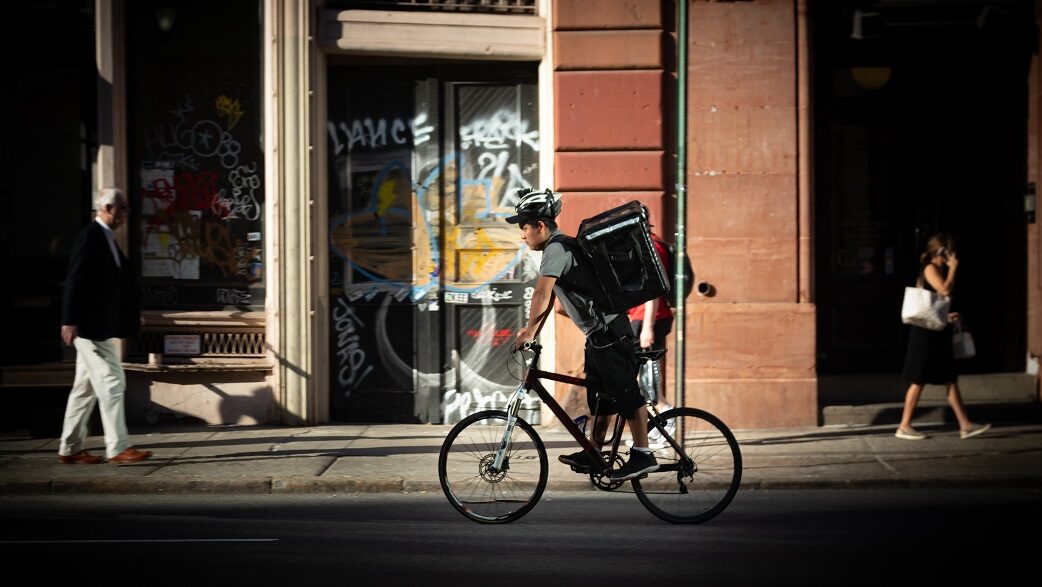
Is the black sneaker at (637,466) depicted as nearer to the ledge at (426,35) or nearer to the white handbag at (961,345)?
the white handbag at (961,345)

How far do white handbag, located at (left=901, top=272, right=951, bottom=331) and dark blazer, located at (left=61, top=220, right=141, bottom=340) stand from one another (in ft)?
21.2

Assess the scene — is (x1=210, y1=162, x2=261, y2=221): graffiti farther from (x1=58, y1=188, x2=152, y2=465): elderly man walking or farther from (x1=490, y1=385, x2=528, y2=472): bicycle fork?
(x1=490, y1=385, x2=528, y2=472): bicycle fork

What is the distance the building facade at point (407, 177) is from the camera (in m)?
10.6

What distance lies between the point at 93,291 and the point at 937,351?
6.92 metres

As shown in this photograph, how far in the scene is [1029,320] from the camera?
11.3 metres

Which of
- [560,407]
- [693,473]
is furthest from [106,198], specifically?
[693,473]

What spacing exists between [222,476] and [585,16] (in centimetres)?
528

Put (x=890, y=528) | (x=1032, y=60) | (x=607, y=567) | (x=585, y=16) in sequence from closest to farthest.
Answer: (x=607, y=567) → (x=890, y=528) → (x=585, y=16) → (x=1032, y=60)

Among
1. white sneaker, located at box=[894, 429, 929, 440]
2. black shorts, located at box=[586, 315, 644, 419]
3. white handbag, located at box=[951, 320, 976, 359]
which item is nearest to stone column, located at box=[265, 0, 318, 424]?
black shorts, located at box=[586, 315, 644, 419]

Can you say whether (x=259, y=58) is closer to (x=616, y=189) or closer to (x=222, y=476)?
(x=616, y=189)

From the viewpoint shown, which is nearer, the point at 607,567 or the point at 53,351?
the point at 607,567

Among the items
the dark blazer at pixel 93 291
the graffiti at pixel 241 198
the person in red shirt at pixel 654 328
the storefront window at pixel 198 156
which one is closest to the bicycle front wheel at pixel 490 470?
the person in red shirt at pixel 654 328

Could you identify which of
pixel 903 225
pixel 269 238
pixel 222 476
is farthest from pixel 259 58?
pixel 903 225

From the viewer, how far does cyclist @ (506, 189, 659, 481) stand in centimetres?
671
